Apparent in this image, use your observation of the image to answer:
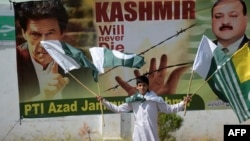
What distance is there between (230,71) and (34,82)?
10.8 feet

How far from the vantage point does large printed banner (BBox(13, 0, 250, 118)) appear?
10.5 metres

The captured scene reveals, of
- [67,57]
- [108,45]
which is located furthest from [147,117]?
[108,45]

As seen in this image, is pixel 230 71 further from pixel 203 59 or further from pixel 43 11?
pixel 43 11

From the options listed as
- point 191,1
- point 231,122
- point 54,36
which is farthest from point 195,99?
point 54,36

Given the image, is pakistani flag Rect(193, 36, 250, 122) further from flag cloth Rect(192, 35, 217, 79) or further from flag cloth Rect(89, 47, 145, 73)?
flag cloth Rect(89, 47, 145, 73)

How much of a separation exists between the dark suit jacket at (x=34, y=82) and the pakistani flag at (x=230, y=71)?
244cm

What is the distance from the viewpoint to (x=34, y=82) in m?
10.6

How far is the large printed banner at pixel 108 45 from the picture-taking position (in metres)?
10.5

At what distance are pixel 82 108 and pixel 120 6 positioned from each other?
1.63 meters

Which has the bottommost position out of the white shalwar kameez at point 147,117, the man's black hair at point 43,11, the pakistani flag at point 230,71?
the white shalwar kameez at point 147,117

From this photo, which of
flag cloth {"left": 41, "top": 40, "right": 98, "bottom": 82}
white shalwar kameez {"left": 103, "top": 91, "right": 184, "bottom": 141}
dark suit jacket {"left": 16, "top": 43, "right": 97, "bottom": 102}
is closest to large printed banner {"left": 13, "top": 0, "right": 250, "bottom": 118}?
dark suit jacket {"left": 16, "top": 43, "right": 97, "bottom": 102}

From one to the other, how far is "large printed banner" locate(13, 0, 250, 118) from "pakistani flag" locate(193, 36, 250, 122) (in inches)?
73.3

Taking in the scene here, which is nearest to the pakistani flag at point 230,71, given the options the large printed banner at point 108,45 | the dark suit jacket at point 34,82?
the large printed banner at point 108,45

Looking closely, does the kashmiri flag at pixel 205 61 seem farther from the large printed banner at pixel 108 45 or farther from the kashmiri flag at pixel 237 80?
Result: the large printed banner at pixel 108 45
